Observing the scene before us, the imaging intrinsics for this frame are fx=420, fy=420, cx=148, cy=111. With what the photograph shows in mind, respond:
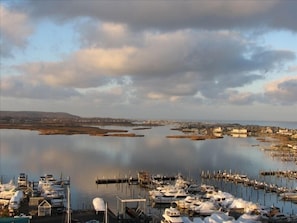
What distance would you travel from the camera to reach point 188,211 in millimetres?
20953

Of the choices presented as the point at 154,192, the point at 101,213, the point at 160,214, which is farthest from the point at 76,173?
the point at 101,213

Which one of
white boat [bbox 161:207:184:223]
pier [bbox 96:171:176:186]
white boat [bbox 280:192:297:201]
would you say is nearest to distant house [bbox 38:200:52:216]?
white boat [bbox 161:207:184:223]

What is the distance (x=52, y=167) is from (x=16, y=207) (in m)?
15.9

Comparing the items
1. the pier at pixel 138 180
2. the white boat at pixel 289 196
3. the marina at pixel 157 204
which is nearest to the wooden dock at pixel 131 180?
the pier at pixel 138 180

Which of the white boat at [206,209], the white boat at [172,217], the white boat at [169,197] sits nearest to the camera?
the white boat at [172,217]

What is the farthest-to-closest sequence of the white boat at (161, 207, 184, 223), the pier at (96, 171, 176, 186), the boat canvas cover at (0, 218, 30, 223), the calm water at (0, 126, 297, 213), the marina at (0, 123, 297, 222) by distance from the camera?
the pier at (96, 171, 176, 186) → the calm water at (0, 126, 297, 213) → the marina at (0, 123, 297, 222) → the white boat at (161, 207, 184, 223) → the boat canvas cover at (0, 218, 30, 223)

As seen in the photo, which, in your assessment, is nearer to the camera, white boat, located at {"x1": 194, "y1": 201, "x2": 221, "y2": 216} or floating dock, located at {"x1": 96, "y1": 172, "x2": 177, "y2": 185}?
white boat, located at {"x1": 194, "y1": 201, "x2": 221, "y2": 216}

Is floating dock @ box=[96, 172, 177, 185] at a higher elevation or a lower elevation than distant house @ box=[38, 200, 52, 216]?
lower

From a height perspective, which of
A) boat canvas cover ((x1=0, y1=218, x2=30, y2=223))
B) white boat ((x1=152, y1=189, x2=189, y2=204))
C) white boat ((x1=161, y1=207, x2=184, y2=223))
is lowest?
white boat ((x1=152, y1=189, x2=189, y2=204))

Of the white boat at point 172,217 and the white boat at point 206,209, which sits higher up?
the white boat at point 172,217

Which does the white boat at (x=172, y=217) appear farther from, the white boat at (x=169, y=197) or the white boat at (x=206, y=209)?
the white boat at (x=169, y=197)

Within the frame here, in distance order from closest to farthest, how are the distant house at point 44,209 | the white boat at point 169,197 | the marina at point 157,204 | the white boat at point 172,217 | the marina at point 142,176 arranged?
the white boat at point 172,217
the distant house at point 44,209
the marina at point 157,204
the marina at point 142,176
the white boat at point 169,197

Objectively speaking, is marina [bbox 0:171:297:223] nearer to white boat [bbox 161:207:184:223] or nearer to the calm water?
white boat [bbox 161:207:184:223]

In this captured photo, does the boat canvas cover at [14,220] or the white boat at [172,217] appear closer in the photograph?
the boat canvas cover at [14,220]
